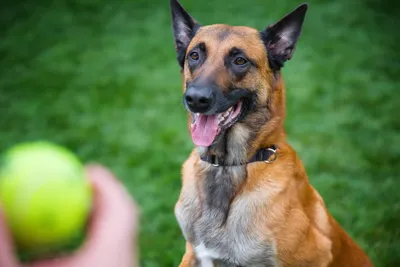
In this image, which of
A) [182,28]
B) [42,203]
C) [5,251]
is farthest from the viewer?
[182,28]

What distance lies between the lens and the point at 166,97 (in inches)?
262

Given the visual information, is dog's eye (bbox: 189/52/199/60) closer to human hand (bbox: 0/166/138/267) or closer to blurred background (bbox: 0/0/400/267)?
blurred background (bbox: 0/0/400/267)

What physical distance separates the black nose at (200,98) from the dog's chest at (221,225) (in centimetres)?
47

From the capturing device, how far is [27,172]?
1349 millimetres

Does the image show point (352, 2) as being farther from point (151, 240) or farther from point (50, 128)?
point (151, 240)

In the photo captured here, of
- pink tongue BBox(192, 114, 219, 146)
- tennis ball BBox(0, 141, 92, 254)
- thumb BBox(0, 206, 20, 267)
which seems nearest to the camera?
thumb BBox(0, 206, 20, 267)

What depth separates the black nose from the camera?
2.96 meters

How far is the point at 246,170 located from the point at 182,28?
1.11 m

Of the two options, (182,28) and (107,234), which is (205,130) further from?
(107,234)

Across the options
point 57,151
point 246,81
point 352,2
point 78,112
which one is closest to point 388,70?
point 352,2

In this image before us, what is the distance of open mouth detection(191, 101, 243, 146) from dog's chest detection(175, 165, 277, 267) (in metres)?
0.26

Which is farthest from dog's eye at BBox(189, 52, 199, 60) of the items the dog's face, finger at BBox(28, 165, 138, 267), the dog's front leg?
finger at BBox(28, 165, 138, 267)

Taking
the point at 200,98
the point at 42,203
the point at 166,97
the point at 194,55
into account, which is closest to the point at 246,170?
the point at 200,98

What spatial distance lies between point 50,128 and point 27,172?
15.1 feet
